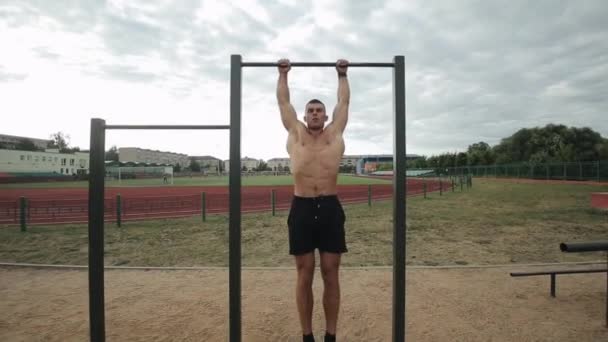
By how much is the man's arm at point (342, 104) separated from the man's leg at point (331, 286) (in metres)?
1.01

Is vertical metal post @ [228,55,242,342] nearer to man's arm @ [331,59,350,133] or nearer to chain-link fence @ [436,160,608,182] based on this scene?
man's arm @ [331,59,350,133]

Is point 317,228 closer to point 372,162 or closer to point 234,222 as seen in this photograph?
point 234,222

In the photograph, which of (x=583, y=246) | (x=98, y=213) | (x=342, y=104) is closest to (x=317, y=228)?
(x=342, y=104)

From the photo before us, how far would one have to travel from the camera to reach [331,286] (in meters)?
2.38

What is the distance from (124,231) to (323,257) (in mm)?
7056

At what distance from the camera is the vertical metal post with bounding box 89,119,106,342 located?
7.66ft

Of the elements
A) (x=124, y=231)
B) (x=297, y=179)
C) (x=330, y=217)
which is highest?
(x=297, y=179)

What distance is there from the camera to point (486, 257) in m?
5.29

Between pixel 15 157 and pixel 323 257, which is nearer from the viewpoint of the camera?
pixel 323 257

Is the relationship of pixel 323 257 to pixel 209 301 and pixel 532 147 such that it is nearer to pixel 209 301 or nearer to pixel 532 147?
pixel 209 301

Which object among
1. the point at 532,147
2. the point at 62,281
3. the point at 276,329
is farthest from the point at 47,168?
the point at 532,147

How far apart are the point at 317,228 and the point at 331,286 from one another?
469 mm

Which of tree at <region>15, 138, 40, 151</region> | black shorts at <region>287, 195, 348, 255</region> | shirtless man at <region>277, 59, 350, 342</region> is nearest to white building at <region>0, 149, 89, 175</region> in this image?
tree at <region>15, 138, 40, 151</region>

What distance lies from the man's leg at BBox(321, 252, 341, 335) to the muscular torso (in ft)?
1.62
